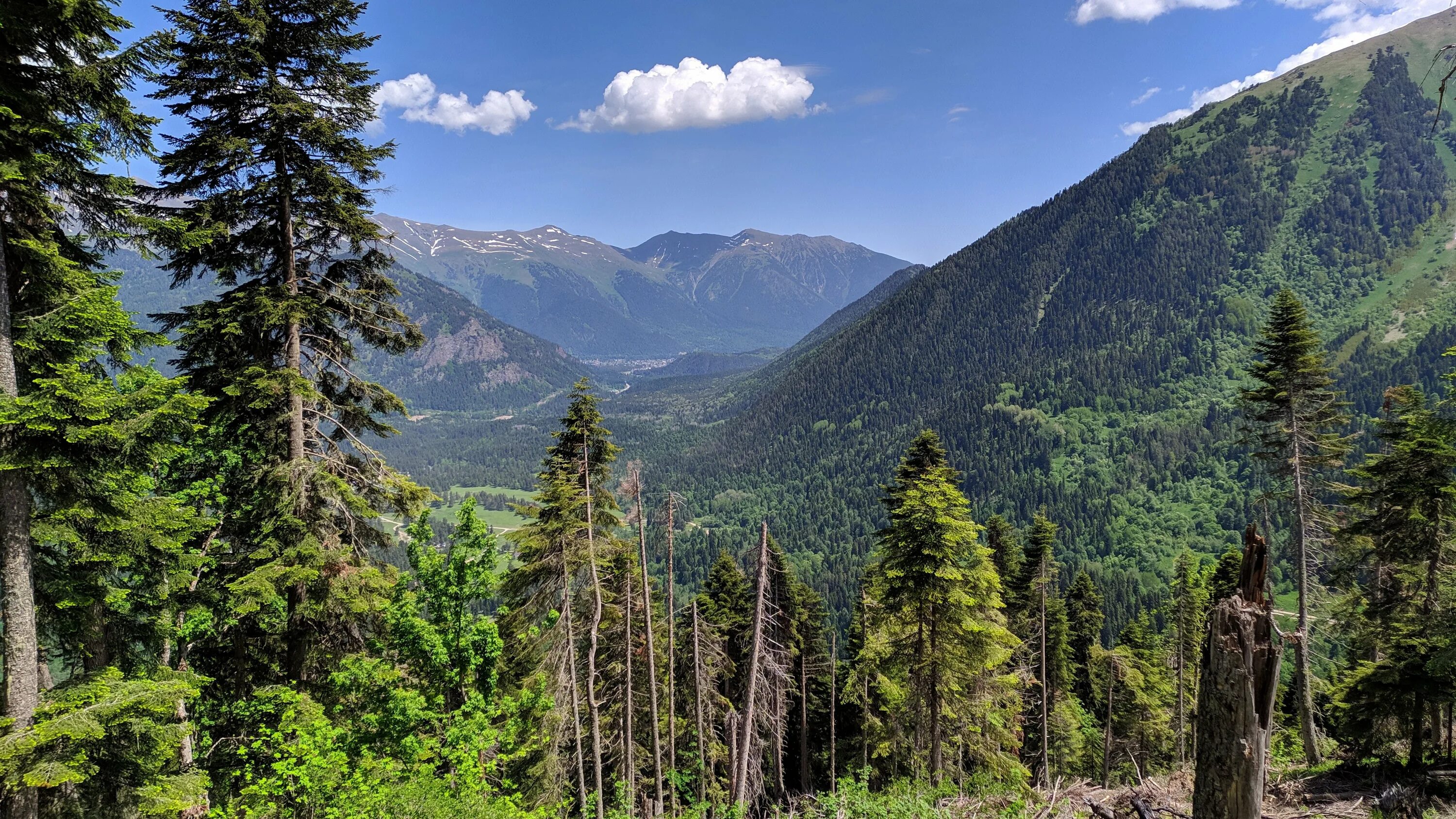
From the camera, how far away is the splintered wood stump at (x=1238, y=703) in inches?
205

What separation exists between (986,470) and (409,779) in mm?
179910

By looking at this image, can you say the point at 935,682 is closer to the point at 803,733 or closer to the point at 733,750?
the point at 733,750

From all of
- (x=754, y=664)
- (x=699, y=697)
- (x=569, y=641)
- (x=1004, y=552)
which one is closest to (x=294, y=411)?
(x=569, y=641)

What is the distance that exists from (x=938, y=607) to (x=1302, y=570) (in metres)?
12.4

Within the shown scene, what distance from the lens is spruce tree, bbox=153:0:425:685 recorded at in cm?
1172

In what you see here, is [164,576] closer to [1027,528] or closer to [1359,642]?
[1359,642]

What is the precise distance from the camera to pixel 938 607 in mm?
20344

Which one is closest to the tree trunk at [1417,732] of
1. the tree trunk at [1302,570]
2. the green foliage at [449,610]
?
the tree trunk at [1302,570]

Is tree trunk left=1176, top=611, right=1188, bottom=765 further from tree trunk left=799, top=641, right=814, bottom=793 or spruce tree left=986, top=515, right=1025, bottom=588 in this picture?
tree trunk left=799, top=641, right=814, bottom=793

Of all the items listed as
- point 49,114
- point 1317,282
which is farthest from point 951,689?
point 1317,282

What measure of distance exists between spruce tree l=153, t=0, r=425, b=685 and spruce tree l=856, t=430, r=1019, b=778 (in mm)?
14042

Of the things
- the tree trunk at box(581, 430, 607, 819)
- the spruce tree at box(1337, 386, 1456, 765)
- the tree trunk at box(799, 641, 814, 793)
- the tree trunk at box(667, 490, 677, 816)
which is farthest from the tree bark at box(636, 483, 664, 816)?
the spruce tree at box(1337, 386, 1456, 765)

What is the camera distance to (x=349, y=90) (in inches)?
516

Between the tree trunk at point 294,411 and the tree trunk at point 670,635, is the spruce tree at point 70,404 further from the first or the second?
the tree trunk at point 670,635
